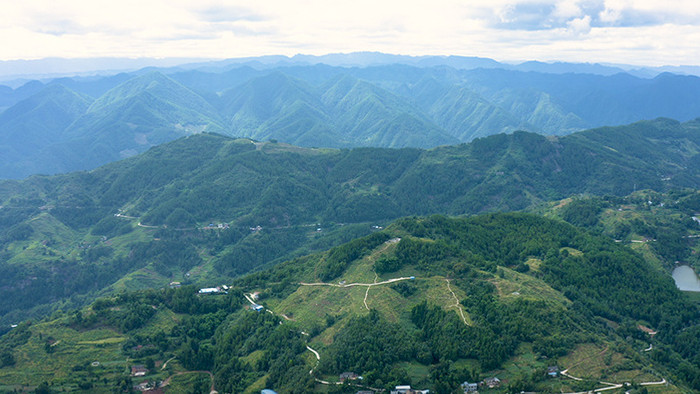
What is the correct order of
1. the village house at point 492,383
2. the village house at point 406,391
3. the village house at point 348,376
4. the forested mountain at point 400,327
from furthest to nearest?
the forested mountain at point 400,327, the village house at point 348,376, the village house at point 492,383, the village house at point 406,391

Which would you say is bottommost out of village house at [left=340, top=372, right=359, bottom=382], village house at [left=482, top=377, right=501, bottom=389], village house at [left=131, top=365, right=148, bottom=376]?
village house at [left=131, top=365, right=148, bottom=376]

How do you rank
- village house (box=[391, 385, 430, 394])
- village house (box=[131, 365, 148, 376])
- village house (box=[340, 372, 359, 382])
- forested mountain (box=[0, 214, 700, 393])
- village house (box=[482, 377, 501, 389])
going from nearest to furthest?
village house (box=[391, 385, 430, 394]) < village house (box=[482, 377, 501, 389]) < village house (box=[340, 372, 359, 382]) < forested mountain (box=[0, 214, 700, 393]) < village house (box=[131, 365, 148, 376])

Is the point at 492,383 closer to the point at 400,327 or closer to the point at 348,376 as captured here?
the point at 400,327

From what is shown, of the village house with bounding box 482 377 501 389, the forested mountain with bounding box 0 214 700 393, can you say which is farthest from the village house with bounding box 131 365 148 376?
the village house with bounding box 482 377 501 389

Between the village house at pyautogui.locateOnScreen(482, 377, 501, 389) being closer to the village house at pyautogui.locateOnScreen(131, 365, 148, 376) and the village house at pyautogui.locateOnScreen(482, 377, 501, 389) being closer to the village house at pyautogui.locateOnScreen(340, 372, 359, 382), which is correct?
the village house at pyautogui.locateOnScreen(340, 372, 359, 382)

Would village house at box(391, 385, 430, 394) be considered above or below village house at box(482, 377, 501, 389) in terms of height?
above

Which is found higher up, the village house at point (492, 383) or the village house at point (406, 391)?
the village house at point (406, 391)

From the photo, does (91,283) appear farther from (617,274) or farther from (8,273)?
(617,274)

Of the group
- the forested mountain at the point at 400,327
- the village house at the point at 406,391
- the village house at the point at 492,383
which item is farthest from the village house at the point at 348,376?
the village house at the point at 492,383

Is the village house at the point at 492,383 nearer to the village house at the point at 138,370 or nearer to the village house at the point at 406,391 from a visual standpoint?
the village house at the point at 406,391
